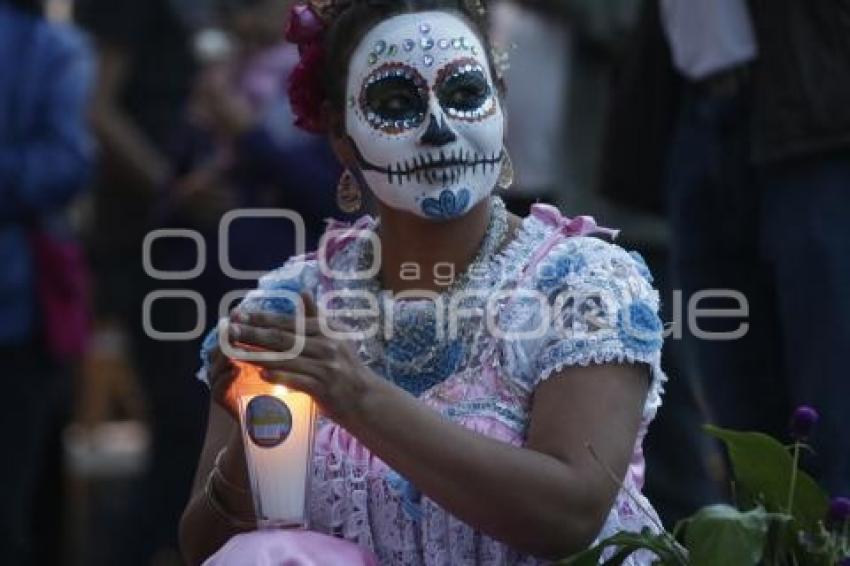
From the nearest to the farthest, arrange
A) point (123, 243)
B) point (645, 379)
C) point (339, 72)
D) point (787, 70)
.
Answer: point (645, 379) → point (339, 72) → point (787, 70) → point (123, 243)

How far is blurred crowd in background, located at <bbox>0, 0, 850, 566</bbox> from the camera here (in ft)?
14.8

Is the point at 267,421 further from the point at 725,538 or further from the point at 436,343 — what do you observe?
the point at 725,538

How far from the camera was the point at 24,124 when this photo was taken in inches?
239

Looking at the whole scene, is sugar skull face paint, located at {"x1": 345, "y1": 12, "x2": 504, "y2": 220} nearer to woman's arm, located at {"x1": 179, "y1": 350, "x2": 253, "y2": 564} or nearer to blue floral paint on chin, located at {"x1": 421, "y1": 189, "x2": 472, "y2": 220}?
blue floral paint on chin, located at {"x1": 421, "y1": 189, "x2": 472, "y2": 220}

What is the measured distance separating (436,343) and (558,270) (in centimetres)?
23

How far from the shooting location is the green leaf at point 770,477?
3502 mm

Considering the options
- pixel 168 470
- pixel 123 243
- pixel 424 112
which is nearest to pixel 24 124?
pixel 168 470

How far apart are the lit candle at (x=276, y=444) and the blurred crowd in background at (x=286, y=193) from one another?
2.91 feet

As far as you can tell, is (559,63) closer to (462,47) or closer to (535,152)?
(535,152)

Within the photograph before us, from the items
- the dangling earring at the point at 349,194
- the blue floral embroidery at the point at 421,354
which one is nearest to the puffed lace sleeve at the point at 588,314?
the blue floral embroidery at the point at 421,354

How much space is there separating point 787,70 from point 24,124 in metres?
2.37

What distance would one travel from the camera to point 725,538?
328cm

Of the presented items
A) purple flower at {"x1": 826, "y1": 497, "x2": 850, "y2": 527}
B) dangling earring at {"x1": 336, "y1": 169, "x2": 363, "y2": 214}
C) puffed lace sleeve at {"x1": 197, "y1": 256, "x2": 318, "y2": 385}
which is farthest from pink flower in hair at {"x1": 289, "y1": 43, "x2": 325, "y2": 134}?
purple flower at {"x1": 826, "y1": 497, "x2": 850, "y2": 527}

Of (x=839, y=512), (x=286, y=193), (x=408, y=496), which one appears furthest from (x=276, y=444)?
(x=286, y=193)
